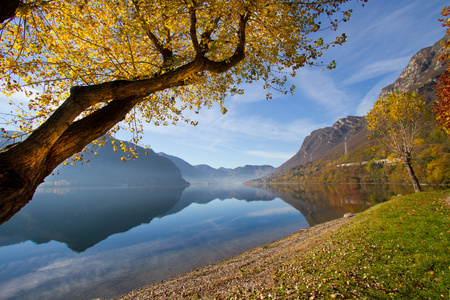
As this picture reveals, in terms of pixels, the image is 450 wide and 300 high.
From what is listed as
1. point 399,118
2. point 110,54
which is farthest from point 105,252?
point 399,118

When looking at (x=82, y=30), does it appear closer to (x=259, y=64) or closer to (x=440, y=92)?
(x=259, y=64)

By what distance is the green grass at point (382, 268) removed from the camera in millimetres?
6281

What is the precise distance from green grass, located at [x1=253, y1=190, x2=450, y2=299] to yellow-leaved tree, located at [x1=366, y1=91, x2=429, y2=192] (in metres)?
20.6

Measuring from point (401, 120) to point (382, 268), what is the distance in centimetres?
2966

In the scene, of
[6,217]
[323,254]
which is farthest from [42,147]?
[323,254]

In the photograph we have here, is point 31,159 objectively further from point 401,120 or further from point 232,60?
point 401,120

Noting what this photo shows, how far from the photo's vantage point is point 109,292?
19406 millimetres

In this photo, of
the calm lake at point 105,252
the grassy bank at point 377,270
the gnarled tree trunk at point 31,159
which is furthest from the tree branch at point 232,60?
the calm lake at point 105,252

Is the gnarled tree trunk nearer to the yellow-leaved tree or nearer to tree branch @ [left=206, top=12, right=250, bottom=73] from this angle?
tree branch @ [left=206, top=12, right=250, bottom=73]

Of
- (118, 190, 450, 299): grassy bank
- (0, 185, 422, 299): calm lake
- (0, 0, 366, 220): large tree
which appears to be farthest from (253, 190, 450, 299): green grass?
(0, 185, 422, 299): calm lake

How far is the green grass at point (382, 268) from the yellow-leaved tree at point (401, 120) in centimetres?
2057

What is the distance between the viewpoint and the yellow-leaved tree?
27859 millimetres

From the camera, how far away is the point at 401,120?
28469mm

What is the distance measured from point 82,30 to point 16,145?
218 inches
